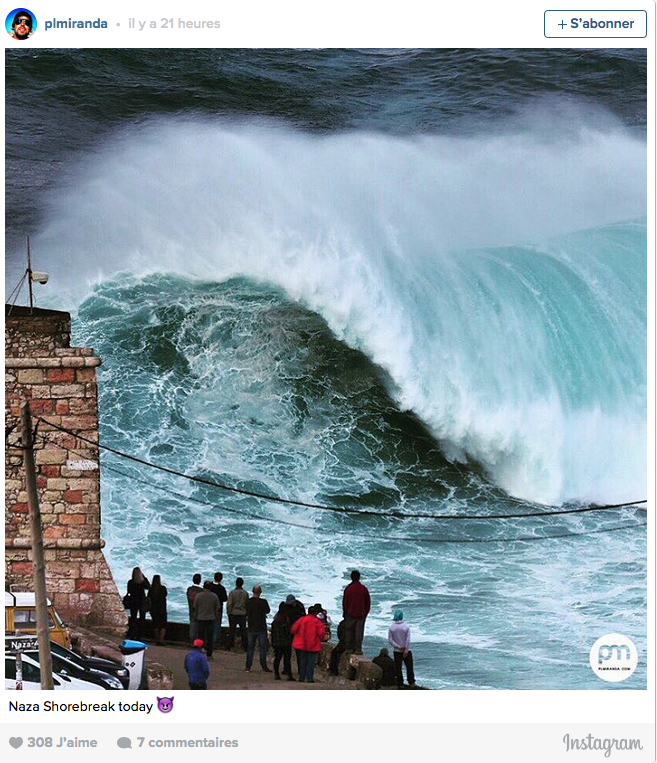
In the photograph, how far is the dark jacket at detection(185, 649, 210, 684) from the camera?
1211 centimetres

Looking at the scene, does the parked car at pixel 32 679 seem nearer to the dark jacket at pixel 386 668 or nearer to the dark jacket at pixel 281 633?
the dark jacket at pixel 281 633

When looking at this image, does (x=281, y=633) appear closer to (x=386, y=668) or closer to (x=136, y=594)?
(x=386, y=668)

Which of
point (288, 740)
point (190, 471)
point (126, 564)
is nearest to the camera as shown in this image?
point (288, 740)

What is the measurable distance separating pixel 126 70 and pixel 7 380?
4.34m

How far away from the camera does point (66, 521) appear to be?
47.1 feet

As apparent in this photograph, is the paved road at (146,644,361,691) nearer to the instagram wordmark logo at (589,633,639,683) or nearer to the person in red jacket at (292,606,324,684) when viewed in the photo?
the person in red jacket at (292,606,324,684)

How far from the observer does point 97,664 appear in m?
12.2

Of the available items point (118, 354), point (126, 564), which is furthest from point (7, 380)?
point (118, 354)

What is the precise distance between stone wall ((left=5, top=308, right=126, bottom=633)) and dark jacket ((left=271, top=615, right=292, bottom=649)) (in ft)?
A: 5.21

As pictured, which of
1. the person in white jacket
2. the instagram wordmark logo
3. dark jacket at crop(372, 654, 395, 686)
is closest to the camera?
the instagram wordmark logo

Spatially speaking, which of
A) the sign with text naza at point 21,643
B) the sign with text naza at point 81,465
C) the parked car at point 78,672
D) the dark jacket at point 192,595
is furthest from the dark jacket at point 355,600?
the sign with text naza at point 21,643
